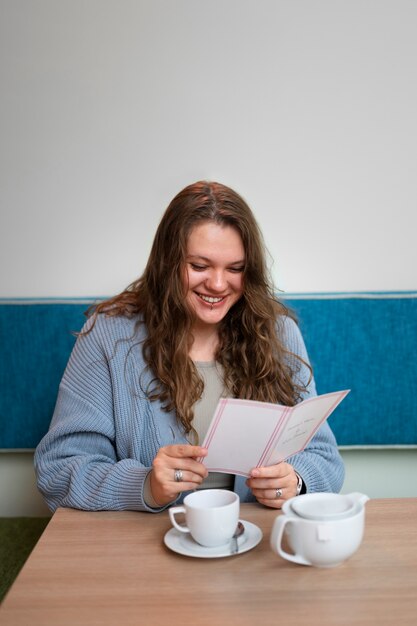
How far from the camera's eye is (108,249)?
2088 millimetres

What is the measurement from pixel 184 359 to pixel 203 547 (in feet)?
1.82

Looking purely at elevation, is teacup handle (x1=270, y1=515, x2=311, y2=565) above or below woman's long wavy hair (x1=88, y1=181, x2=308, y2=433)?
below

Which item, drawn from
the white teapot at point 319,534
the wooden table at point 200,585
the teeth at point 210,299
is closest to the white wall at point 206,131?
the teeth at point 210,299

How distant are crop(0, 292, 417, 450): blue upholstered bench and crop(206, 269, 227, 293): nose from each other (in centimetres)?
54

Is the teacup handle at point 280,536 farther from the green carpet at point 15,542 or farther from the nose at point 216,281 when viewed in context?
the green carpet at point 15,542

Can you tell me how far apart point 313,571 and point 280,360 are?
26.9 inches

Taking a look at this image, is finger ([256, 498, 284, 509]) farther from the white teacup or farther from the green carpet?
the green carpet

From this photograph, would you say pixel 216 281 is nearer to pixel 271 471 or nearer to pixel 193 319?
pixel 193 319

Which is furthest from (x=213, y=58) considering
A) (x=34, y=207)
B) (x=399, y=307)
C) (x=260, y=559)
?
(x=260, y=559)

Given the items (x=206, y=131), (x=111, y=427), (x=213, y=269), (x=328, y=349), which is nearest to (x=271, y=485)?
(x=111, y=427)

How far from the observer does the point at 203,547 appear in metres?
1.00

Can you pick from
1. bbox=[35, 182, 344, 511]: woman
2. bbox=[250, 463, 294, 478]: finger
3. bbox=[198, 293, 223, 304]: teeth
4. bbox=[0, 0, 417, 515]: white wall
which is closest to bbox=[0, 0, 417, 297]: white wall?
bbox=[0, 0, 417, 515]: white wall

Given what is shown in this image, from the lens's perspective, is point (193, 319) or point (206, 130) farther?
point (206, 130)

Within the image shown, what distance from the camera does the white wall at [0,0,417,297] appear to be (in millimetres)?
2025
